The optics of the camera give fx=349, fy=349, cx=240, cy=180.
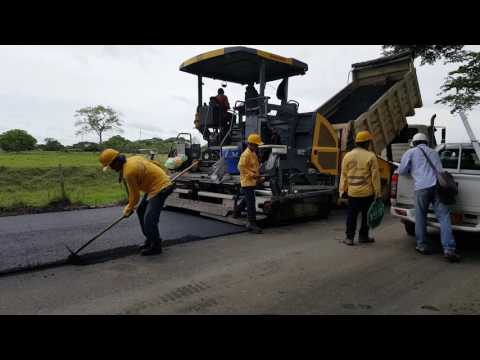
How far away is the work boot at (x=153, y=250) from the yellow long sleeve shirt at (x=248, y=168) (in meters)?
1.70

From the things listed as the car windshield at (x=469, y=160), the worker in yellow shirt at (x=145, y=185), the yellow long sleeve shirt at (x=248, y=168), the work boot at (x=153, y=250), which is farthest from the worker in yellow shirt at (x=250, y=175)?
the car windshield at (x=469, y=160)

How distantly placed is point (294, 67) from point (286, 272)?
4515 mm

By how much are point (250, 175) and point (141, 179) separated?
1.79m

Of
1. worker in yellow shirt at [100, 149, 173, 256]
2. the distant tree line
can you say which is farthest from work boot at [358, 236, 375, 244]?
the distant tree line

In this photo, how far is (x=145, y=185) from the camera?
4.34 meters

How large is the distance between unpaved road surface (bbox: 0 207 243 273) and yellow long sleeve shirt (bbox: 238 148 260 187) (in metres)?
0.81

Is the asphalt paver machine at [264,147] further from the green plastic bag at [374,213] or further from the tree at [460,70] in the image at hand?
the tree at [460,70]

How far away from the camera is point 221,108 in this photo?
23.9ft

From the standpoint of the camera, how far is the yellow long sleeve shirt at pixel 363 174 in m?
4.67

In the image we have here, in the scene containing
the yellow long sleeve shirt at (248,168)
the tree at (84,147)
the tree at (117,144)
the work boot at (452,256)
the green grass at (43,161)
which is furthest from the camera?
the tree at (84,147)

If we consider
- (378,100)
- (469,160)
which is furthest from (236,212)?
(378,100)

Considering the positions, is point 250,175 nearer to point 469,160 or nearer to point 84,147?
point 469,160

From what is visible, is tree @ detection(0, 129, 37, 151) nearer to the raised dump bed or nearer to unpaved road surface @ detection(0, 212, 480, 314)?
the raised dump bed
